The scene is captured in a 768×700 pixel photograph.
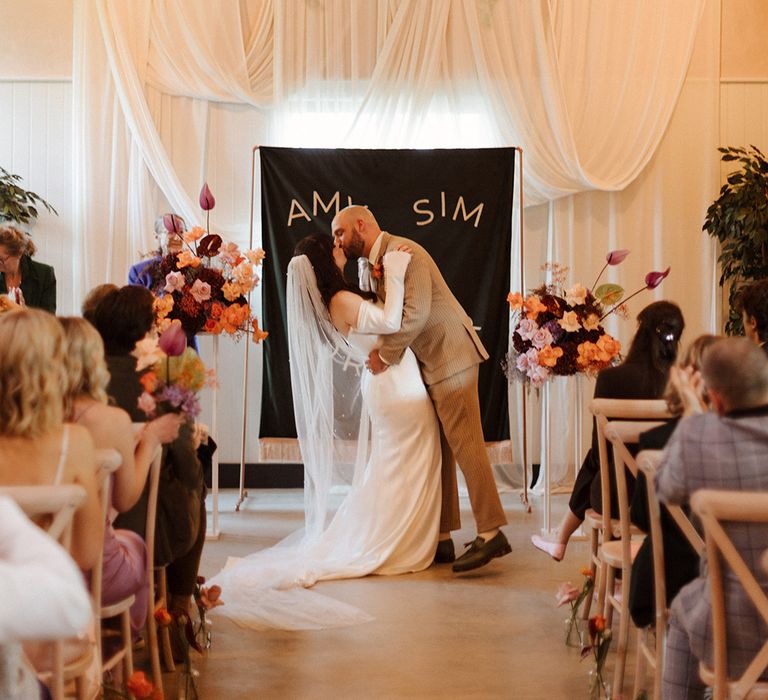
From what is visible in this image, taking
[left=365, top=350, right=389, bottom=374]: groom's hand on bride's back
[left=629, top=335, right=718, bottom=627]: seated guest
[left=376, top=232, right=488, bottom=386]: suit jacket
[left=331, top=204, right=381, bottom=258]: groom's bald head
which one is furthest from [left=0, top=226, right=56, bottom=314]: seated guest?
[left=629, top=335, right=718, bottom=627]: seated guest

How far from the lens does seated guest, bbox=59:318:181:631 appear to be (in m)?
2.92

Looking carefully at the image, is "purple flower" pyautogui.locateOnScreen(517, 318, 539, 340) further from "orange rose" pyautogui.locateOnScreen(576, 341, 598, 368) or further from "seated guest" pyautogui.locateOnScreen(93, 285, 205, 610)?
"seated guest" pyautogui.locateOnScreen(93, 285, 205, 610)

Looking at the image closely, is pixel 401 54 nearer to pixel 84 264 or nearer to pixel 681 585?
pixel 84 264

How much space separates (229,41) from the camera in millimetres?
7824

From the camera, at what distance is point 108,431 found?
2938 mm

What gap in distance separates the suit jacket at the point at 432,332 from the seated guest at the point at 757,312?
Answer: 1.51 metres

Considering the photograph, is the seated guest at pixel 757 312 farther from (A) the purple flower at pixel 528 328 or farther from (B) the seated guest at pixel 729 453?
(B) the seated guest at pixel 729 453

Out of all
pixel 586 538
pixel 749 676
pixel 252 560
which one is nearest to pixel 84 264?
pixel 252 560

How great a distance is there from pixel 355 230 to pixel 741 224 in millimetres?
3305

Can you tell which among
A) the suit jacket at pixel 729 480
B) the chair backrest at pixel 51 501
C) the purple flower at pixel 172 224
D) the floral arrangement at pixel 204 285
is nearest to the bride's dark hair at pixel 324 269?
the floral arrangement at pixel 204 285

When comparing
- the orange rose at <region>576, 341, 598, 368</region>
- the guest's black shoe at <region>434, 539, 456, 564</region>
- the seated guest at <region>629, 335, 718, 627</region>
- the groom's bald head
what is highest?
the groom's bald head

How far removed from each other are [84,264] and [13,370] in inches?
215

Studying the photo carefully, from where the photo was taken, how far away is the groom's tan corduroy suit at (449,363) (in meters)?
5.44

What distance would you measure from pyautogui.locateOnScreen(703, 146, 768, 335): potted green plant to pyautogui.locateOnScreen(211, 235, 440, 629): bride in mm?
2992
